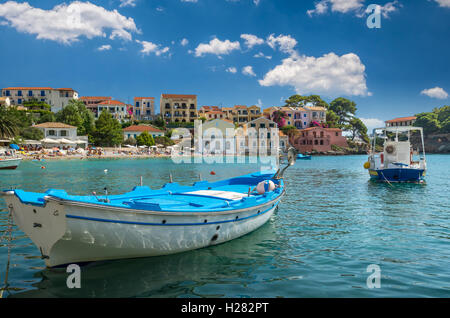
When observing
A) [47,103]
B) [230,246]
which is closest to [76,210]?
[230,246]

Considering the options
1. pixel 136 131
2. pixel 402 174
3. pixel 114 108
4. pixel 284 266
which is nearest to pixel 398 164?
pixel 402 174

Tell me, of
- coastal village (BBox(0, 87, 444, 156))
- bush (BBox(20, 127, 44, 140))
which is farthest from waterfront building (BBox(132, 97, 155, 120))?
bush (BBox(20, 127, 44, 140))

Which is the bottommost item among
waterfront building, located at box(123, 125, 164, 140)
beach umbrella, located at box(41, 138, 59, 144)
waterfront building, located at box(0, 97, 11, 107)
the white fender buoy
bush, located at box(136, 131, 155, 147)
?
the white fender buoy

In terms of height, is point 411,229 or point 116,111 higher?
point 116,111

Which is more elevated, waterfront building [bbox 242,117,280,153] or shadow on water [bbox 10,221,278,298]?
waterfront building [bbox 242,117,280,153]

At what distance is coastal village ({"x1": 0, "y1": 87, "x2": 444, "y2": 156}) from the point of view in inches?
2741

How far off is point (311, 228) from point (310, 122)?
96522 mm

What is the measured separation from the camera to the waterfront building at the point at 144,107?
328 ft

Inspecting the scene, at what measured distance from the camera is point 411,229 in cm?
1145

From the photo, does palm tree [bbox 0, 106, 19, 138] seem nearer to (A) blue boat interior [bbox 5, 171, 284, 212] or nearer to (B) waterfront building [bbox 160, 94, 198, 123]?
(A) blue boat interior [bbox 5, 171, 284, 212]

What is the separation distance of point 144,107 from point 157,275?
3877 inches

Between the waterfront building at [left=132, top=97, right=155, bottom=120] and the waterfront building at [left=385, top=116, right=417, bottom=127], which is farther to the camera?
the waterfront building at [left=385, top=116, right=417, bottom=127]
